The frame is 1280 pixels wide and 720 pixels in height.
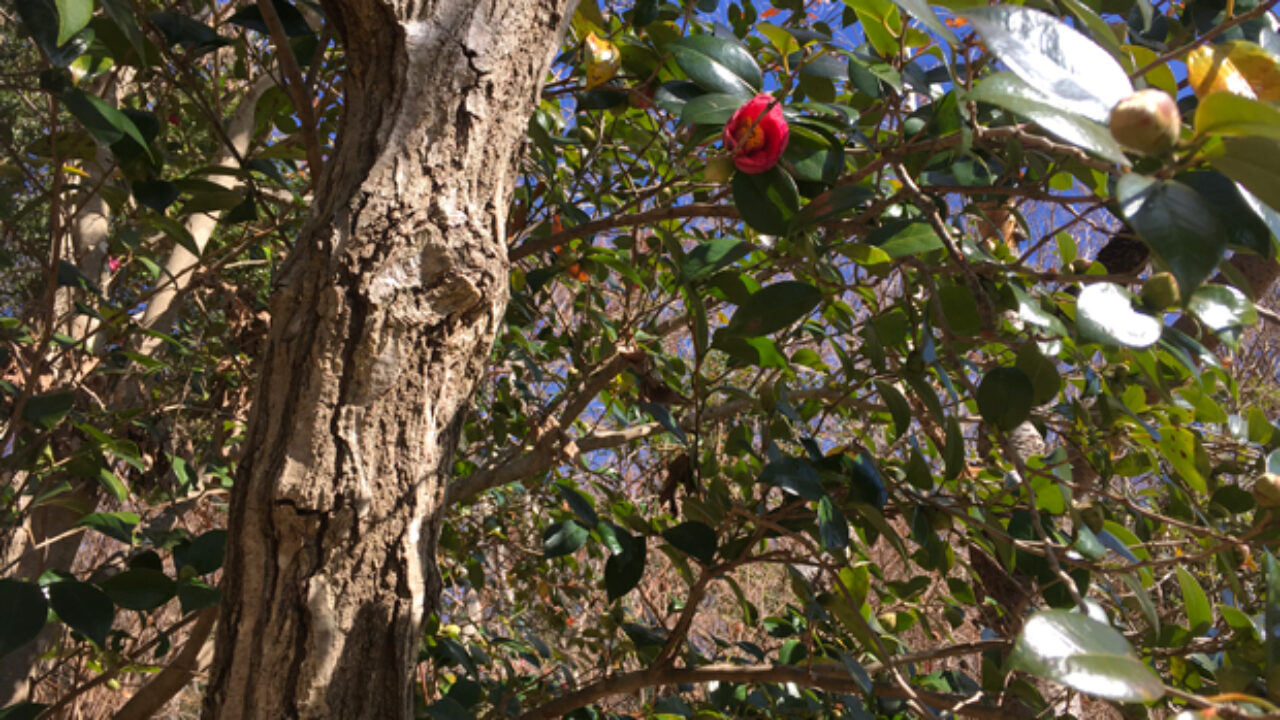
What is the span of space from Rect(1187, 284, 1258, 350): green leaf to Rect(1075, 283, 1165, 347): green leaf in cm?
6

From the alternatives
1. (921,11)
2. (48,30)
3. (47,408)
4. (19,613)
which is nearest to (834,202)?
(921,11)

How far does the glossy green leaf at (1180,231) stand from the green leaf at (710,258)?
1.66 feet

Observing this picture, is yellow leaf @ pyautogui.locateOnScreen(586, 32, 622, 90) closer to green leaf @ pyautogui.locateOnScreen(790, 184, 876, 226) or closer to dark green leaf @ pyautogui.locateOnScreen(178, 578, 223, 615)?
green leaf @ pyautogui.locateOnScreen(790, 184, 876, 226)

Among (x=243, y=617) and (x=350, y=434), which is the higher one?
(x=350, y=434)

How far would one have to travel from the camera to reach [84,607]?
0.85 meters

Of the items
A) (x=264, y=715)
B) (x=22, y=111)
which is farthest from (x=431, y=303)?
(x=22, y=111)

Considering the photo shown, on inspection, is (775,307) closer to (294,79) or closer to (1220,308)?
(1220,308)

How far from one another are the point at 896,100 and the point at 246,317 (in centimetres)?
178

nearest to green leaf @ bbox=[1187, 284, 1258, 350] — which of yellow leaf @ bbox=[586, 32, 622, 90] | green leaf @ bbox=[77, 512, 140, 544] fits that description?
yellow leaf @ bbox=[586, 32, 622, 90]

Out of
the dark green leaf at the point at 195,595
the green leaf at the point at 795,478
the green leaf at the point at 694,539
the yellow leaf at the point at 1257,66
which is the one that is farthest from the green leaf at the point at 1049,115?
the dark green leaf at the point at 195,595

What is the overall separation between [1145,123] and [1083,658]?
231 millimetres

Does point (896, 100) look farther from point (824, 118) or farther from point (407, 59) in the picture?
point (407, 59)

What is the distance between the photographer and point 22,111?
361cm

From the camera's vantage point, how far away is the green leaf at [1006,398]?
0.80 meters
